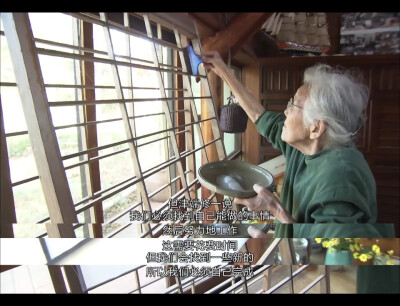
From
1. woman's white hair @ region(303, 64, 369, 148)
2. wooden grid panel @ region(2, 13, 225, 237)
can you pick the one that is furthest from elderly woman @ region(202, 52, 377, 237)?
wooden grid panel @ region(2, 13, 225, 237)

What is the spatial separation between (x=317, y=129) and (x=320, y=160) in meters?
0.06

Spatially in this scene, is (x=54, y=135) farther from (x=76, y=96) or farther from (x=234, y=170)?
(x=234, y=170)

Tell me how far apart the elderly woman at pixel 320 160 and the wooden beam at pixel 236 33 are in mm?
22

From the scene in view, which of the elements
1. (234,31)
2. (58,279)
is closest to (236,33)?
(234,31)

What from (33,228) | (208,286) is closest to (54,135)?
(33,228)

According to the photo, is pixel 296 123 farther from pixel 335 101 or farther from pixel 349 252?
pixel 349 252

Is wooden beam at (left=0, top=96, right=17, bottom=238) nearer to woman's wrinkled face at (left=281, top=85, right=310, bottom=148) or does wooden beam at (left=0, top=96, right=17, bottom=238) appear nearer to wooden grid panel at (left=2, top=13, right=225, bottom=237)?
wooden grid panel at (left=2, top=13, right=225, bottom=237)

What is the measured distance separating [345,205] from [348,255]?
12 centimetres

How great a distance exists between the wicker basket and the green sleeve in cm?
3

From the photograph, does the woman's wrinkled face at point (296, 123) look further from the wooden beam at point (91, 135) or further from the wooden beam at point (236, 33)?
the wooden beam at point (91, 135)

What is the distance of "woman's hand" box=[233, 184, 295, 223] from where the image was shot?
24.5 inches

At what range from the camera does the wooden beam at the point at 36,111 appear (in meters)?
0.53

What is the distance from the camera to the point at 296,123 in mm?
604

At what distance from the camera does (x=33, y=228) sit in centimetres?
63
